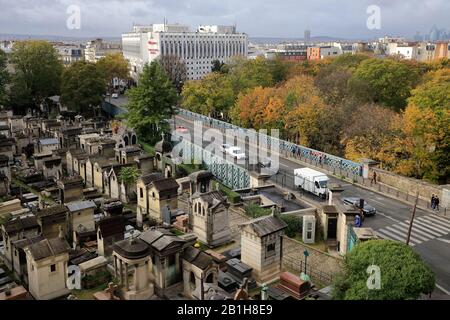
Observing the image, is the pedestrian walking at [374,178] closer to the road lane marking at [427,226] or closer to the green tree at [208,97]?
the road lane marking at [427,226]

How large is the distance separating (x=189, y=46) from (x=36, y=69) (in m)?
59.1

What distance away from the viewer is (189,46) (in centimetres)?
13375

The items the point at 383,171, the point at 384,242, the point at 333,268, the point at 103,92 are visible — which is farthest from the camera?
the point at 103,92

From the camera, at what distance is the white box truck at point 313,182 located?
1508 inches

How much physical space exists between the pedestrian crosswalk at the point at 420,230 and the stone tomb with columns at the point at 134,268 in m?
16.7

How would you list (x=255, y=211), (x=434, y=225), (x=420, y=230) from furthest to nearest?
(x=255, y=211)
(x=434, y=225)
(x=420, y=230)

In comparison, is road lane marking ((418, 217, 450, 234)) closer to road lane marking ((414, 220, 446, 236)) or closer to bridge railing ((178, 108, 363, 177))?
road lane marking ((414, 220, 446, 236))

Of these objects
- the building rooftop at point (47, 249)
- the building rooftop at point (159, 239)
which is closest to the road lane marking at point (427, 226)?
the building rooftop at point (159, 239)

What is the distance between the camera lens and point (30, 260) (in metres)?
22.7

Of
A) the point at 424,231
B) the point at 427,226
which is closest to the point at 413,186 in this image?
the point at 427,226

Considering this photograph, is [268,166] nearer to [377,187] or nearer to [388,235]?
[377,187]

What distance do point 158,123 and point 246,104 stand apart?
13305mm
